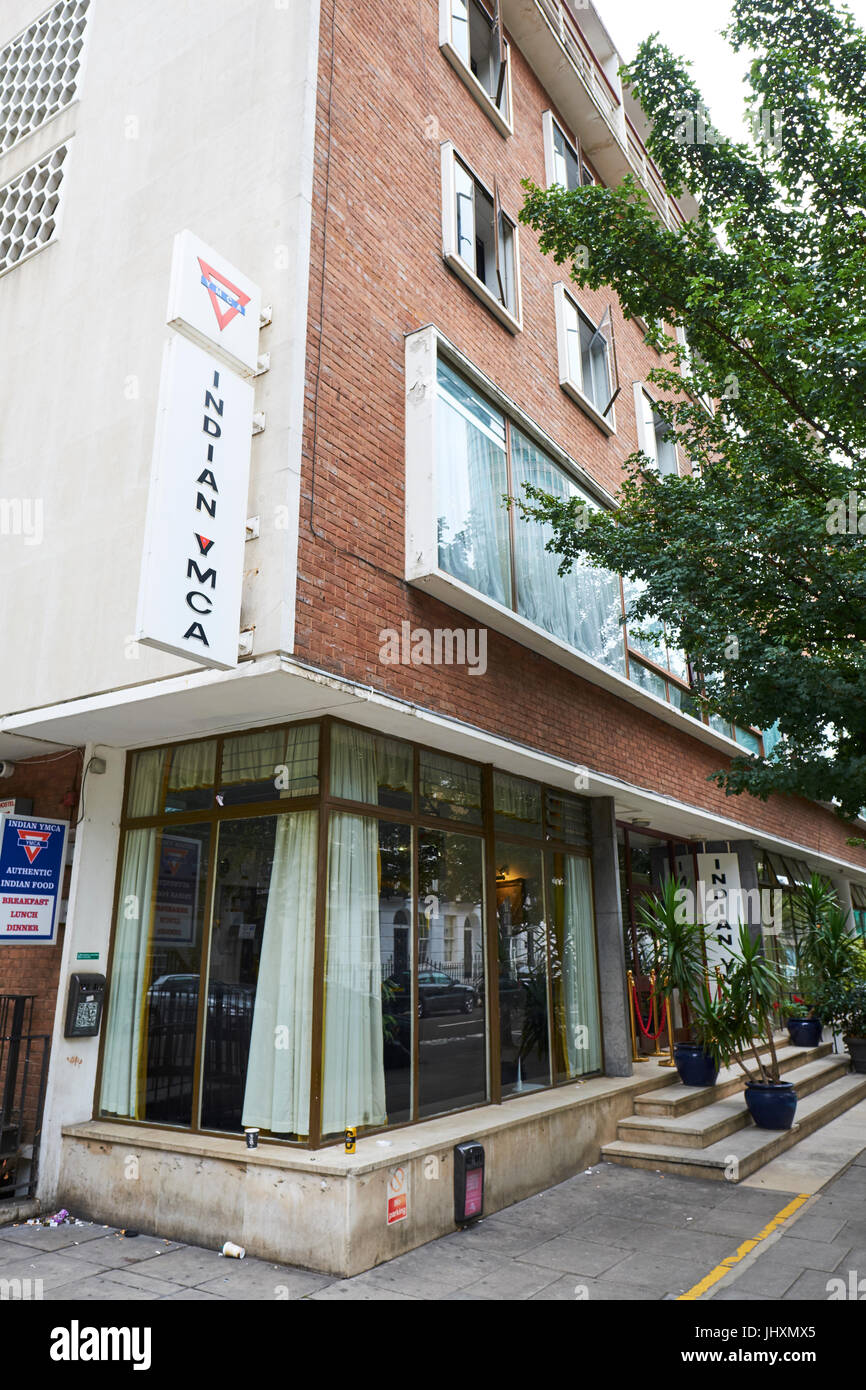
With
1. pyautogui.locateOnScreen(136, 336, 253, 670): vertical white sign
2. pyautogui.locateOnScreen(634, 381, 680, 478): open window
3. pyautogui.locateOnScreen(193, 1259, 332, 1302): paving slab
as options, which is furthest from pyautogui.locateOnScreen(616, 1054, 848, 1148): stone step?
pyautogui.locateOnScreen(634, 381, 680, 478): open window

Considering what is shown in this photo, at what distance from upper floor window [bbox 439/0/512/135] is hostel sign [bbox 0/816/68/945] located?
361 inches

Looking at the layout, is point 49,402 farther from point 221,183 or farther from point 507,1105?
point 507,1105

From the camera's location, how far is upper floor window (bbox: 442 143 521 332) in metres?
9.28

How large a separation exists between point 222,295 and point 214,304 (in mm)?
133

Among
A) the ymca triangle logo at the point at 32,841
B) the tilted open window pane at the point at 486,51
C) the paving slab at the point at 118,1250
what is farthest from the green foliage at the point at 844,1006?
the tilted open window pane at the point at 486,51

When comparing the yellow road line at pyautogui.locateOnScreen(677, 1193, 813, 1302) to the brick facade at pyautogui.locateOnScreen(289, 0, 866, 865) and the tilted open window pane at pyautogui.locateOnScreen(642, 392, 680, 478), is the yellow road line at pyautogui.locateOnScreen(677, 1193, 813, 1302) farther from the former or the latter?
the tilted open window pane at pyautogui.locateOnScreen(642, 392, 680, 478)

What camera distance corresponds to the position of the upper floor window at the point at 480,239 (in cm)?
928

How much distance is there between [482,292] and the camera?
955 centimetres

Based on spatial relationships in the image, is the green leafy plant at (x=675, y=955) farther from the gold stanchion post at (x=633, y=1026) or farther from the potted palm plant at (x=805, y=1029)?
the potted palm plant at (x=805, y=1029)

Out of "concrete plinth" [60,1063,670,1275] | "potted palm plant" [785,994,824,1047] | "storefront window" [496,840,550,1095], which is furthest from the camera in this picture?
"potted palm plant" [785,994,824,1047]

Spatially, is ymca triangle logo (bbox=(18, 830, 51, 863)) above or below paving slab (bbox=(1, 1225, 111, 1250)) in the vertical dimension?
above

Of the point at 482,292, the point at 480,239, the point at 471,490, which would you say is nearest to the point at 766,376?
the point at 471,490

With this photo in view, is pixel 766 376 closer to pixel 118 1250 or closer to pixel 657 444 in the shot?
pixel 657 444

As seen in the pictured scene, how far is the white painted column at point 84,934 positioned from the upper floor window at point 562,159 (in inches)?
385
